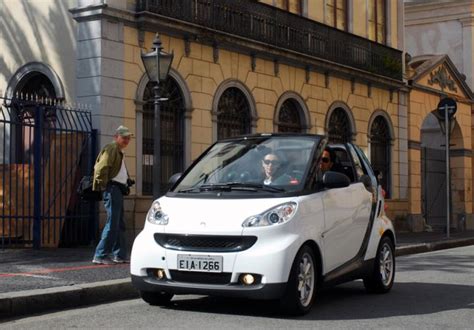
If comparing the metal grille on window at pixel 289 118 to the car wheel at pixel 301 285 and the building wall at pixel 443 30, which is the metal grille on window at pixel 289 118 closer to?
the building wall at pixel 443 30

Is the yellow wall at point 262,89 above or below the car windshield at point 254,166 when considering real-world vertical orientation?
above

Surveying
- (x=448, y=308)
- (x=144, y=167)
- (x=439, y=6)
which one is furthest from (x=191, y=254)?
(x=439, y=6)

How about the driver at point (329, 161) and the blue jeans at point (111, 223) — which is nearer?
the driver at point (329, 161)

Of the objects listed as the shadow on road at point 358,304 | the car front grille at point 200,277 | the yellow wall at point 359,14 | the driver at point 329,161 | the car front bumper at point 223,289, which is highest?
the yellow wall at point 359,14

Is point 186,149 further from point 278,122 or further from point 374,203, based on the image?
point 374,203

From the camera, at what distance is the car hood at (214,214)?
748cm

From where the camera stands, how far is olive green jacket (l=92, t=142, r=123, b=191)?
11.2 meters

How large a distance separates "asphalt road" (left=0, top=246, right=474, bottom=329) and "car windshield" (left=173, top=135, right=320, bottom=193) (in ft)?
4.00

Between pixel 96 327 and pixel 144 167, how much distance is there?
949 centimetres

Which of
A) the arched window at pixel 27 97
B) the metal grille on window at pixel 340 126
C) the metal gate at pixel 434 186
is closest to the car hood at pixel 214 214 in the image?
the arched window at pixel 27 97

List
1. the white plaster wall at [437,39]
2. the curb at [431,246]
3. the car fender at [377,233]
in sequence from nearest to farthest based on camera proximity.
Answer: the car fender at [377,233] < the curb at [431,246] < the white plaster wall at [437,39]

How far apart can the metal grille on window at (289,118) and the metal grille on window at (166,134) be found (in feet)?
12.4

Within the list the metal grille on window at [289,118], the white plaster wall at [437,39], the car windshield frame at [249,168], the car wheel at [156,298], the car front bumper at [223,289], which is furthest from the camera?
the white plaster wall at [437,39]

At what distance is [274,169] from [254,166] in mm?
234
